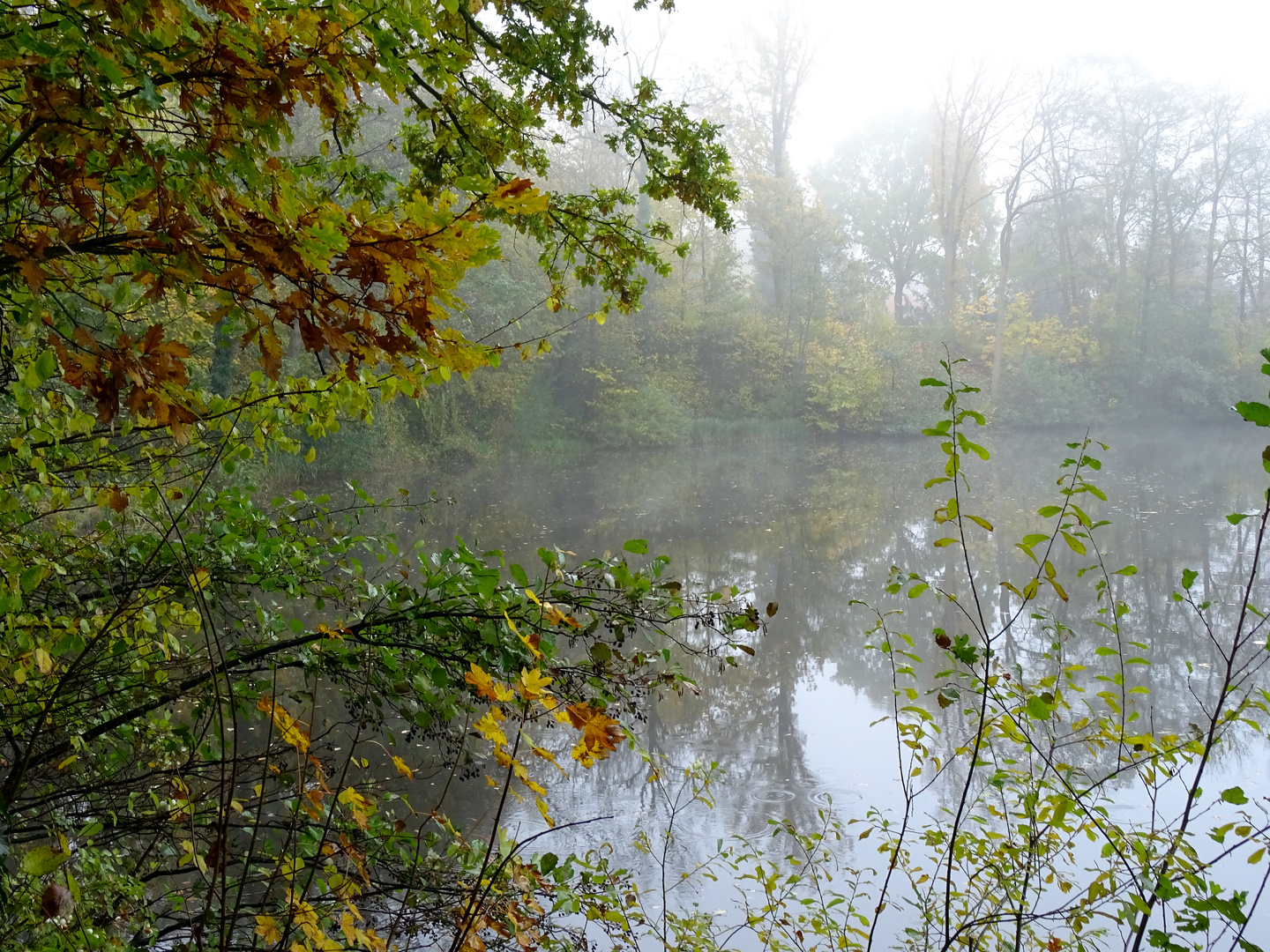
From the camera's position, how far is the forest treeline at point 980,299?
2239 centimetres

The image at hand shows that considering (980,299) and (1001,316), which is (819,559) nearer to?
(1001,316)

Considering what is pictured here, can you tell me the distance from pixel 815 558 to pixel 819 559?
0.18ft

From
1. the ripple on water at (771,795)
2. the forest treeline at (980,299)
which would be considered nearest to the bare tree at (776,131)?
the forest treeline at (980,299)

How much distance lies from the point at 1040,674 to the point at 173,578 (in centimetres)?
536

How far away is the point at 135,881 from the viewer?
5.19 feet

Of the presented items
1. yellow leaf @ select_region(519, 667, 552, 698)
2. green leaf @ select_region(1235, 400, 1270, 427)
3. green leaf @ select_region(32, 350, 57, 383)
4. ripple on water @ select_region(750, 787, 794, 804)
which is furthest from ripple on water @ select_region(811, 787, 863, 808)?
green leaf @ select_region(32, 350, 57, 383)

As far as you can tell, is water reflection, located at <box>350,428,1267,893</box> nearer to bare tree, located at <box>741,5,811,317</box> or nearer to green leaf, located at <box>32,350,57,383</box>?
green leaf, located at <box>32,350,57,383</box>

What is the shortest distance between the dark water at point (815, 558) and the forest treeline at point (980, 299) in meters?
2.15

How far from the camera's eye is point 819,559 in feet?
32.3

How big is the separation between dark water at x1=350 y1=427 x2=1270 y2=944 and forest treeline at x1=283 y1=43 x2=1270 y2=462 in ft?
7.04

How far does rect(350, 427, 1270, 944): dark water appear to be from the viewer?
453 cm

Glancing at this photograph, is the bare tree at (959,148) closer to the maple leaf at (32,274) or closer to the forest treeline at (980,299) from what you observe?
the forest treeline at (980,299)

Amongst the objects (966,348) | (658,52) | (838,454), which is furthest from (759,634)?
(966,348)

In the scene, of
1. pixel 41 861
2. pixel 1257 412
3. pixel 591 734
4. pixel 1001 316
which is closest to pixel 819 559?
pixel 1257 412
